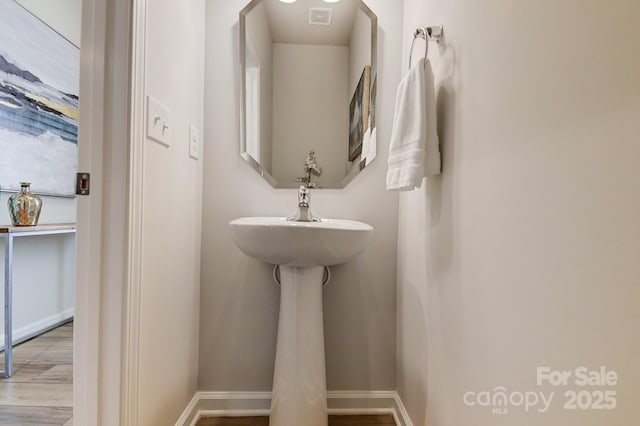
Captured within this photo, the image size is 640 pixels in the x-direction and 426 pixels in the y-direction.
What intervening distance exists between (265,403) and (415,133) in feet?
4.28

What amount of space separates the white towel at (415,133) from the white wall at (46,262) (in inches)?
92.6

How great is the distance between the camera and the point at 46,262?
2350 millimetres

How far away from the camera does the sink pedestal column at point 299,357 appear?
1.22 m

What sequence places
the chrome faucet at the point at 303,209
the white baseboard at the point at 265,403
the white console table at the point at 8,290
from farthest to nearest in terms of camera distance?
the white console table at the point at 8,290, the white baseboard at the point at 265,403, the chrome faucet at the point at 303,209

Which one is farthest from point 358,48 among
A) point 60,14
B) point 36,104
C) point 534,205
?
point 60,14

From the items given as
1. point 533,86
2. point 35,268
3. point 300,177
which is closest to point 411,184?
point 533,86

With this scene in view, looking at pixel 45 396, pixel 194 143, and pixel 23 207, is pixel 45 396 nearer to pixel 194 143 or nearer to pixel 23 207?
pixel 23 207

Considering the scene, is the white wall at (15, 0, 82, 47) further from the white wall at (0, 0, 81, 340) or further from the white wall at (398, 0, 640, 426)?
the white wall at (398, 0, 640, 426)

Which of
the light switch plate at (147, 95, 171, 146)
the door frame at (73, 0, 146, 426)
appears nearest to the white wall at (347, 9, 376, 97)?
the light switch plate at (147, 95, 171, 146)

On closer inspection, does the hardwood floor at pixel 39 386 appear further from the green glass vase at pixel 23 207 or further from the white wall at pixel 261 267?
the green glass vase at pixel 23 207

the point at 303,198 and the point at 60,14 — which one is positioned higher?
the point at 60,14

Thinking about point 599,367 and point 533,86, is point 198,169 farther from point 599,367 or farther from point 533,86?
point 599,367

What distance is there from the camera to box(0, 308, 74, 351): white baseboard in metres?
2.10

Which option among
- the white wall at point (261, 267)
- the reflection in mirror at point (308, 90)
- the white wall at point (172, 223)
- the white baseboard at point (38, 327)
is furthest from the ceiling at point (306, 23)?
the white baseboard at point (38, 327)
